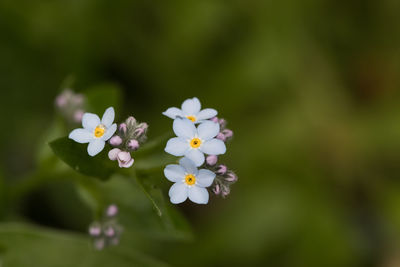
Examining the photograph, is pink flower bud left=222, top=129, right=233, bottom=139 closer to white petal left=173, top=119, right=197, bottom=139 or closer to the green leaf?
white petal left=173, top=119, right=197, bottom=139

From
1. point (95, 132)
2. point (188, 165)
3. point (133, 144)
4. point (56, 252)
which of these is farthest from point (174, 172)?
point (56, 252)

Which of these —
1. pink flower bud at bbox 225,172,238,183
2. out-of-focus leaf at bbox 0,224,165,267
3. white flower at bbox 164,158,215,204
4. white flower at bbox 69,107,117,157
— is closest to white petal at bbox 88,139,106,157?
white flower at bbox 69,107,117,157

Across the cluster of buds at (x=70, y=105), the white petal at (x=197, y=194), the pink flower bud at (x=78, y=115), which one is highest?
the cluster of buds at (x=70, y=105)

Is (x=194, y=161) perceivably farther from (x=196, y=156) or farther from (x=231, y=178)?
(x=231, y=178)

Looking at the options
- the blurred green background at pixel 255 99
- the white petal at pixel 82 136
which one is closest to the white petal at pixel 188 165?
the white petal at pixel 82 136

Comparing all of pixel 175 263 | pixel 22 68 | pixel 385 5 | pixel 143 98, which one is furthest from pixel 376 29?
pixel 22 68

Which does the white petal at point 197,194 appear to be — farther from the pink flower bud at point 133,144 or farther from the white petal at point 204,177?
the pink flower bud at point 133,144
